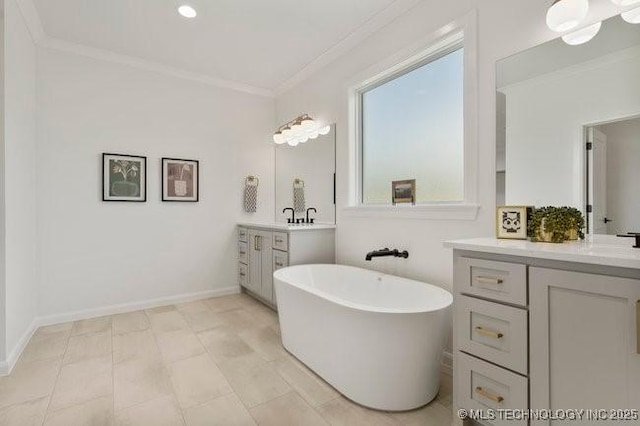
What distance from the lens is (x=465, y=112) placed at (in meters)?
2.06

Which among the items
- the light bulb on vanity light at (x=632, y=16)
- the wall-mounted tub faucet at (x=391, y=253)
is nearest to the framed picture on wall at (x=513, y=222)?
the wall-mounted tub faucet at (x=391, y=253)

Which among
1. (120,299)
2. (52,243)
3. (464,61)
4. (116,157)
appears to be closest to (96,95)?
(116,157)

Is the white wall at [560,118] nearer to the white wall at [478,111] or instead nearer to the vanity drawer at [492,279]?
the white wall at [478,111]

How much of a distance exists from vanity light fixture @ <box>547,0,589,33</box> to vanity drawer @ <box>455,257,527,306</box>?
1.24 meters

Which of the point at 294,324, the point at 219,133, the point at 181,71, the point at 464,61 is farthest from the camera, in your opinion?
the point at 219,133

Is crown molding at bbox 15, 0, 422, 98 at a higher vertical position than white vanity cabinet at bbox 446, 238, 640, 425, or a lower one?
higher

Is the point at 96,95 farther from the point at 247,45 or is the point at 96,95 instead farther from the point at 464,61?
the point at 464,61

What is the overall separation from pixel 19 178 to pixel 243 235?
2.09 meters

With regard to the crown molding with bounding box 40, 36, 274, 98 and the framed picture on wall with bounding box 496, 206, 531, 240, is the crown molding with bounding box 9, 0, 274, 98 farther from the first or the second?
the framed picture on wall with bounding box 496, 206, 531, 240

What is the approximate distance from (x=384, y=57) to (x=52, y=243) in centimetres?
355

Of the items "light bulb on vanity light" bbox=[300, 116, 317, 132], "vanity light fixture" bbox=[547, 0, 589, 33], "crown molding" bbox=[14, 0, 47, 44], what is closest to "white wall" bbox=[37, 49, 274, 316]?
"crown molding" bbox=[14, 0, 47, 44]

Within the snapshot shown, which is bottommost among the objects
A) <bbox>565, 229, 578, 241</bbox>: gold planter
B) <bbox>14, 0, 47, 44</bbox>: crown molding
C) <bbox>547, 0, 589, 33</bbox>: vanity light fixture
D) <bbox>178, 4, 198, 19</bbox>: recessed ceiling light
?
<bbox>565, 229, 578, 241</bbox>: gold planter

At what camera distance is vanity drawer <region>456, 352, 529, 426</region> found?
49.4 inches

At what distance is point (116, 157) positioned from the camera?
3268 millimetres
